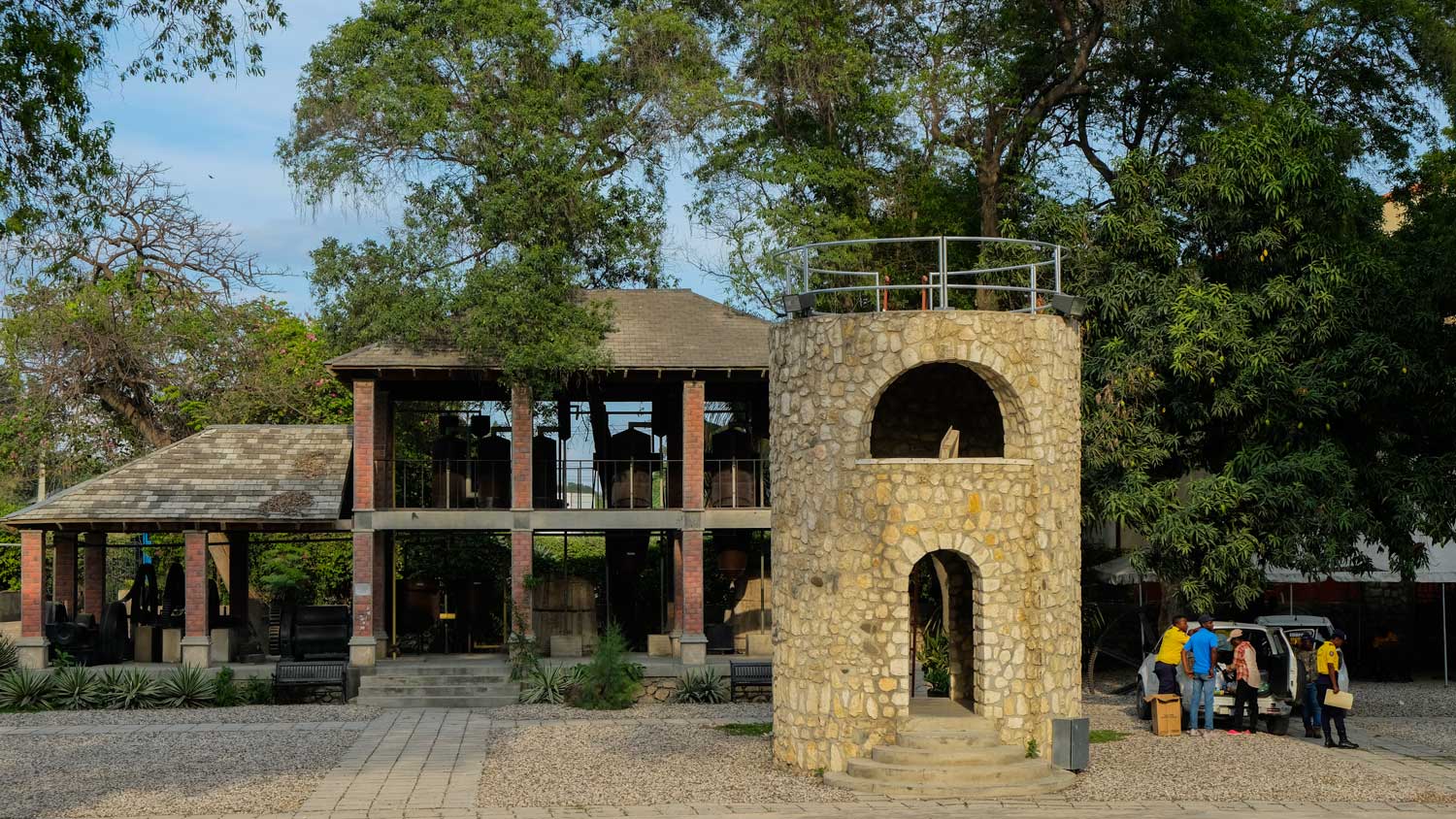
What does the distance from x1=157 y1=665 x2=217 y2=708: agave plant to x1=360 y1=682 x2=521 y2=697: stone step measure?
7.70 feet

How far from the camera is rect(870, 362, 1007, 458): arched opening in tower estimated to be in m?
18.4

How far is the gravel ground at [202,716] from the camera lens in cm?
2094

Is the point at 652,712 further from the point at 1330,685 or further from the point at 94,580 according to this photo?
the point at 94,580

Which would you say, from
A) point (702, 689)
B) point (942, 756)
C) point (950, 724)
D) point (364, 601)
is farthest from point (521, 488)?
point (942, 756)

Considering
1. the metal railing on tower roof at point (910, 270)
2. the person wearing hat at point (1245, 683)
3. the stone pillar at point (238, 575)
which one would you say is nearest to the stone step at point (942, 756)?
the person wearing hat at point (1245, 683)

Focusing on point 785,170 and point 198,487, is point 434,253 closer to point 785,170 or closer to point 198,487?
point 198,487

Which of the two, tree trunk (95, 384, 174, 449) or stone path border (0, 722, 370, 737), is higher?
tree trunk (95, 384, 174, 449)

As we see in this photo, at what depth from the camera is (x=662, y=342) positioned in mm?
26328

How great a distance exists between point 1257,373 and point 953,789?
9614 mm

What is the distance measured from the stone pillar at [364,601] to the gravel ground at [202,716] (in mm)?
2013

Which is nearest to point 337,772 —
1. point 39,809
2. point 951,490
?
point 39,809

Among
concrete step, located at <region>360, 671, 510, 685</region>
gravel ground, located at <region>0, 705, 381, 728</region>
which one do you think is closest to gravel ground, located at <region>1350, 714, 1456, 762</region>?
concrete step, located at <region>360, 671, 510, 685</region>

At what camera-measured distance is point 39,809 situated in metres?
14.3

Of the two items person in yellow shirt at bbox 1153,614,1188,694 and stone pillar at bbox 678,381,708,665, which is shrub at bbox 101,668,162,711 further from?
person in yellow shirt at bbox 1153,614,1188,694
